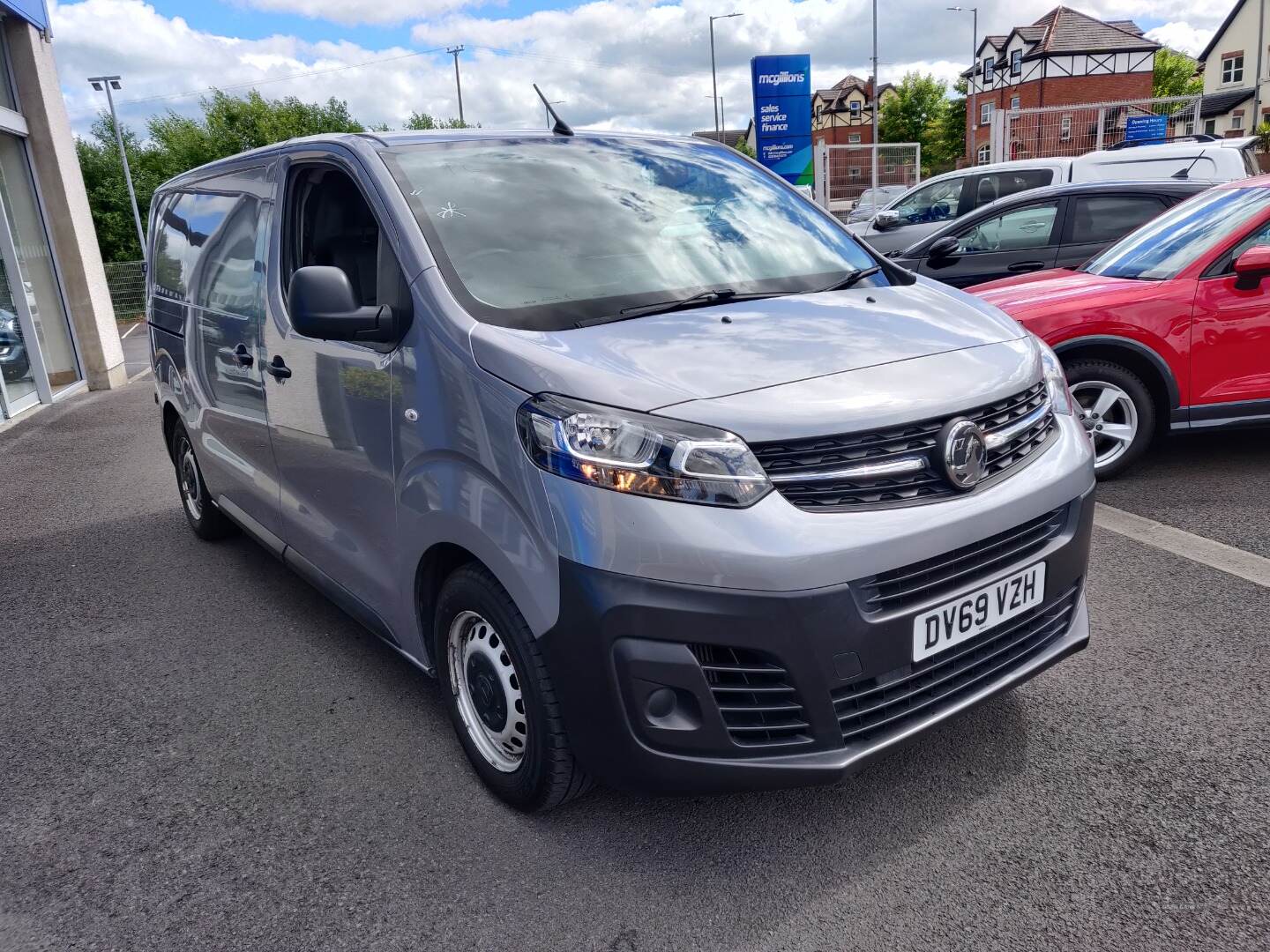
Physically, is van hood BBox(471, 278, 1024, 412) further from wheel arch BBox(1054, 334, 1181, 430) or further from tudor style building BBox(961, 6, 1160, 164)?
tudor style building BBox(961, 6, 1160, 164)

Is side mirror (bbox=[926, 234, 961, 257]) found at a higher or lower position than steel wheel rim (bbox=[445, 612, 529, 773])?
higher

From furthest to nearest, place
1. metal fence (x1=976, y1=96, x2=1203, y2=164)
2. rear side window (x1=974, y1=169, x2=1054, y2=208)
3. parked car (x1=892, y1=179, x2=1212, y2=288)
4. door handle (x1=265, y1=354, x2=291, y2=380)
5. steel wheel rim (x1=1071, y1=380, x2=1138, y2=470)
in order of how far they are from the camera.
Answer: metal fence (x1=976, y1=96, x2=1203, y2=164) → rear side window (x1=974, y1=169, x2=1054, y2=208) → parked car (x1=892, y1=179, x2=1212, y2=288) → steel wheel rim (x1=1071, y1=380, x2=1138, y2=470) → door handle (x1=265, y1=354, x2=291, y2=380)

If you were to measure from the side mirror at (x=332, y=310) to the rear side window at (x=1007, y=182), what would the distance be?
10.8 meters

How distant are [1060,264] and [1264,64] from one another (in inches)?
2214

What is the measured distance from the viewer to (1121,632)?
360cm

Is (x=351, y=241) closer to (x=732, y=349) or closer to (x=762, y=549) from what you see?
(x=732, y=349)

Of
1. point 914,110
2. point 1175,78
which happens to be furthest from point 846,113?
point 1175,78

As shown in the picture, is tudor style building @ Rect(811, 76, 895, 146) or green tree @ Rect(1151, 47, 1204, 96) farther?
tudor style building @ Rect(811, 76, 895, 146)

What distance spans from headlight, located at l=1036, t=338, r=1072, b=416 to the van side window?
2.07m

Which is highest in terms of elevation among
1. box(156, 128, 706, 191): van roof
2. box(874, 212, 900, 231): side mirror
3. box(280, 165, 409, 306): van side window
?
box(156, 128, 706, 191): van roof

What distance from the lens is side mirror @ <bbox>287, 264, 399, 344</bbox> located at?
2.74 m

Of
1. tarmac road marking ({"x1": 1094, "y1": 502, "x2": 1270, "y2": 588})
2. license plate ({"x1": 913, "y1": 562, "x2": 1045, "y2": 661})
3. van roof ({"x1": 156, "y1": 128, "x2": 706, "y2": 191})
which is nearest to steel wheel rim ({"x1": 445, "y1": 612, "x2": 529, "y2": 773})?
license plate ({"x1": 913, "y1": 562, "x2": 1045, "y2": 661})

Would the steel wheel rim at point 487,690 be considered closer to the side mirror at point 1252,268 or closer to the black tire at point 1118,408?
the black tire at point 1118,408

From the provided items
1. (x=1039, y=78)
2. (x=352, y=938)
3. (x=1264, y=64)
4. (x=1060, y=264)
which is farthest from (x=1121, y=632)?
(x=1039, y=78)
